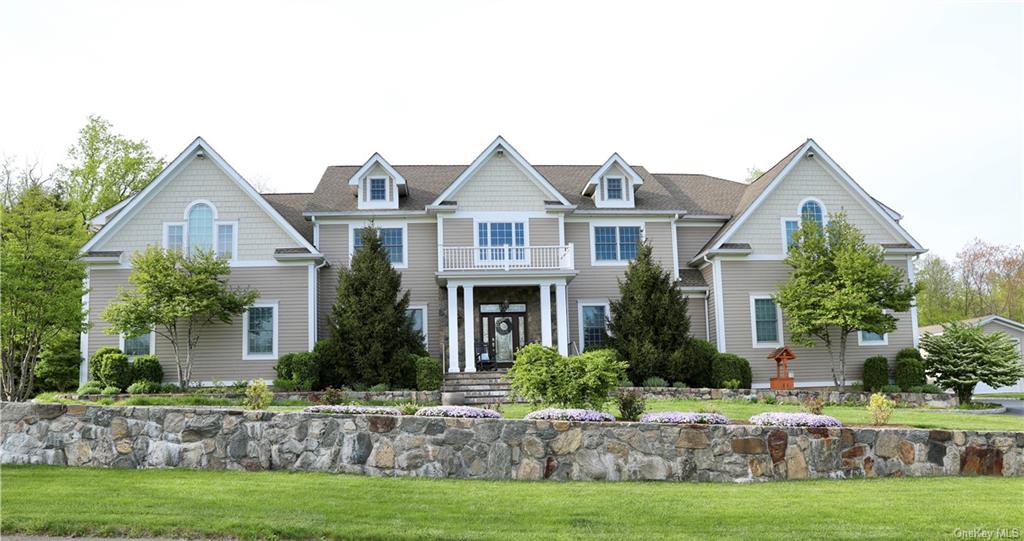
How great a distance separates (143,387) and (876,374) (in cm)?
2132

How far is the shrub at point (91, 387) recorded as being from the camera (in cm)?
2033

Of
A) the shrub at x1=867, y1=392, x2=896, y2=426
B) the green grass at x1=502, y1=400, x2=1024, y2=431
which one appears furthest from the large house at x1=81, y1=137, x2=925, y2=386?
the shrub at x1=867, y1=392, x2=896, y2=426

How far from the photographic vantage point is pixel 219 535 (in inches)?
293

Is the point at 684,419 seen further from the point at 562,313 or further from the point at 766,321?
the point at 766,321

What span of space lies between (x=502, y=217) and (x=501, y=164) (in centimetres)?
178

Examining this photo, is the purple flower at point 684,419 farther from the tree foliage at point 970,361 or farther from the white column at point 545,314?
the tree foliage at point 970,361

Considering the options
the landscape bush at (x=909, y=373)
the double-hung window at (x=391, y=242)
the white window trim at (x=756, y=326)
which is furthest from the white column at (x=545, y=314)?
the landscape bush at (x=909, y=373)

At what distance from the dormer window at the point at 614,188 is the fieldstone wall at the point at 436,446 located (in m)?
15.9

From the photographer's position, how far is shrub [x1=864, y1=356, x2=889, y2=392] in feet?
77.2

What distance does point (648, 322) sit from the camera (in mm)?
22562

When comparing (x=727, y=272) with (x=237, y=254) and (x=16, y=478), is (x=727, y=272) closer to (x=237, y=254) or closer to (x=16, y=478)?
(x=237, y=254)

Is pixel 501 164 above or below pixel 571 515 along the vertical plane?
above

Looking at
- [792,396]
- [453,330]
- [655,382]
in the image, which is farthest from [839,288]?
[453,330]

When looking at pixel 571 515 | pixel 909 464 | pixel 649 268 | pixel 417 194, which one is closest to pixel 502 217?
pixel 417 194
